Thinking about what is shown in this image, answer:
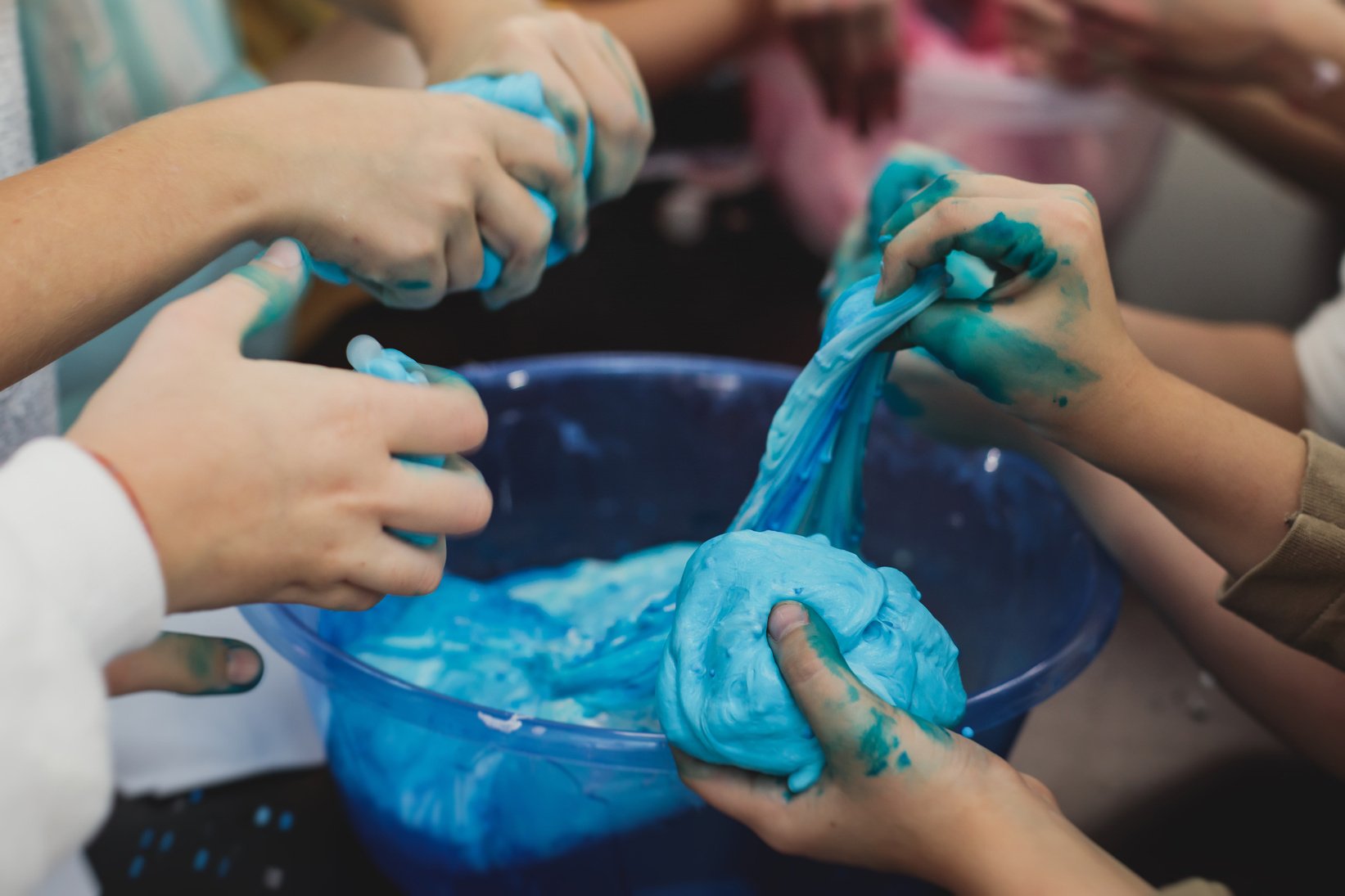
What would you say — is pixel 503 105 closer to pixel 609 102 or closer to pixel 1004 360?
pixel 609 102

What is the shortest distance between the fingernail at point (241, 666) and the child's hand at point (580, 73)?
33cm

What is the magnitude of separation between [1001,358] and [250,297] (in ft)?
1.07

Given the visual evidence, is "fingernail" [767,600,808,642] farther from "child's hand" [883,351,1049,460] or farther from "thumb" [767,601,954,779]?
"child's hand" [883,351,1049,460]

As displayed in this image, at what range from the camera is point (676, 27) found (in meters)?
1.26

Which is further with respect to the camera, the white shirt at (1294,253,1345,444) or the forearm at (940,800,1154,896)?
the white shirt at (1294,253,1345,444)

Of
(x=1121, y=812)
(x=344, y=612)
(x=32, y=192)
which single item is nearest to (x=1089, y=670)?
(x=1121, y=812)

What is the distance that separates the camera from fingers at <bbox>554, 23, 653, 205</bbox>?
66 cm

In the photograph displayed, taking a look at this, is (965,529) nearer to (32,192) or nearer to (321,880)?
(321,880)

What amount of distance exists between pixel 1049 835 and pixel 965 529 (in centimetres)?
33

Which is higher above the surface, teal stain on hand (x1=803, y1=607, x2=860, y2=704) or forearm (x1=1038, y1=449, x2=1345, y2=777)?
teal stain on hand (x1=803, y1=607, x2=860, y2=704)

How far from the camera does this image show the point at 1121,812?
0.66 meters

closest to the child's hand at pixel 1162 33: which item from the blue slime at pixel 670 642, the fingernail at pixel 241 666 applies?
the blue slime at pixel 670 642

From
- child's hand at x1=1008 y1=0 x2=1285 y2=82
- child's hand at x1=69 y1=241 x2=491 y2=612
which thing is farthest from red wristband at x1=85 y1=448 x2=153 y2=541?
child's hand at x1=1008 y1=0 x2=1285 y2=82

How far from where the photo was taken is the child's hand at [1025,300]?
1.57ft
